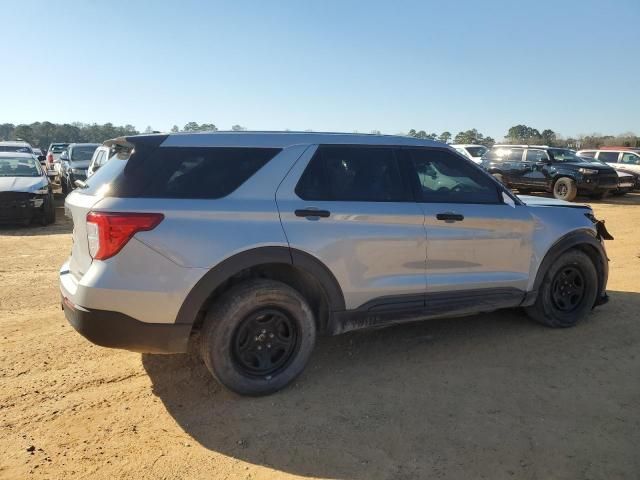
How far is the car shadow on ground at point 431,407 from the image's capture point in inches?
113

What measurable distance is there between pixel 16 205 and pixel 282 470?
9.68 m

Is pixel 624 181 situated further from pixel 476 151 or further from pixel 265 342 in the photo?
pixel 265 342

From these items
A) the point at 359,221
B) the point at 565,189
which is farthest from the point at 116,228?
the point at 565,189

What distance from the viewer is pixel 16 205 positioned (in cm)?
1030

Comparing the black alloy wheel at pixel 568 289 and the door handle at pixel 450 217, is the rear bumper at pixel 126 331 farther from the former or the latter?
the black alloy wheel at pixel 568 289

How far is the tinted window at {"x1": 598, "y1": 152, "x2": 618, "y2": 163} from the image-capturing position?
21344mm

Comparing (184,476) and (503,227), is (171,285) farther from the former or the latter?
(503,227)

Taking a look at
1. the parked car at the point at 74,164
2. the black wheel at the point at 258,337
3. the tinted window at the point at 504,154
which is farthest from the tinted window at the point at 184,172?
the tinted window at the point at 504,154

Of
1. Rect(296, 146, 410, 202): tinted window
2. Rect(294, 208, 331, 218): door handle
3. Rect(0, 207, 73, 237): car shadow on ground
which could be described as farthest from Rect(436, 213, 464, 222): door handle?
Rect(0, 207, 73, 237): car shadow on ground

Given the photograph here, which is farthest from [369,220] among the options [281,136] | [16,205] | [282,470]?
[16,205]

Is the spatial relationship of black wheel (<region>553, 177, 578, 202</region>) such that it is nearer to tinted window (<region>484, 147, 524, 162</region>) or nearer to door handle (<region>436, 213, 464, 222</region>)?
tinted window (<region>484, 147, 524, 162</region>)

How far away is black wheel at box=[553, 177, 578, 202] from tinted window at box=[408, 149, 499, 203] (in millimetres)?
13788

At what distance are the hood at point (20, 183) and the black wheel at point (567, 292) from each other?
32.1 ft

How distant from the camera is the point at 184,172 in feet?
11.0
